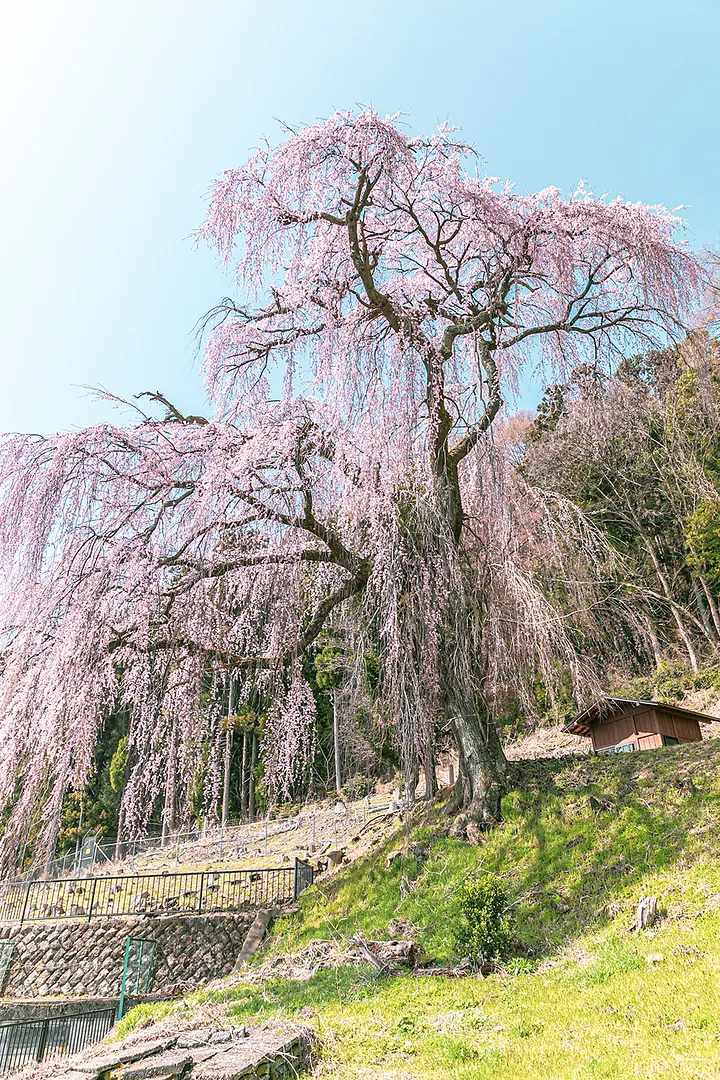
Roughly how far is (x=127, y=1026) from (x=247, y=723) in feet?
12.1

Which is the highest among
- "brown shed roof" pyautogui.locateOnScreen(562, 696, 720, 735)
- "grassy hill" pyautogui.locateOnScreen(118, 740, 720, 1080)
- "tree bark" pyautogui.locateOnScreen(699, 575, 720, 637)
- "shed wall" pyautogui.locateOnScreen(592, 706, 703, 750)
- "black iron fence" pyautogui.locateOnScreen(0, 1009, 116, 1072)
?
"tree bark" pyautogui.locateOnScreen(699, 575, 720, 637)

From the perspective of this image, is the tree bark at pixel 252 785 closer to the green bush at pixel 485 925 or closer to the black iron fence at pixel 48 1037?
the black iron fence at pixel 48 1037

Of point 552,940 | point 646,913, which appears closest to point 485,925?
point 552,940

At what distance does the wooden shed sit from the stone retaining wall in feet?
30.3

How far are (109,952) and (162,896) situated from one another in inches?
122

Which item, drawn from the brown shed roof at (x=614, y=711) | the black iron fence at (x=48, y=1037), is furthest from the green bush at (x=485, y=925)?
the brown shed roof at (x=614, y=711)

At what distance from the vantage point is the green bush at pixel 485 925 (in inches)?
247

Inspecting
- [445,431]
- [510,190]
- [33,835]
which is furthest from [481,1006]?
[510,190]

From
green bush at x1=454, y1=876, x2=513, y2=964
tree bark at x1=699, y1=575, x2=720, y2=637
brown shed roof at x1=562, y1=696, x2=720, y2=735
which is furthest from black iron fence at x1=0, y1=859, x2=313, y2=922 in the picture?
tree bark at x1=699, y1=575, x2=720, y2=637

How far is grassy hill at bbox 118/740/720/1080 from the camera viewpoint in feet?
12.8

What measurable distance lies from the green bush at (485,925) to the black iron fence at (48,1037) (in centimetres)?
617

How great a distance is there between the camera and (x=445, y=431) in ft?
30.9

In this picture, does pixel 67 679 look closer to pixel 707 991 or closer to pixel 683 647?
pixel 707 991

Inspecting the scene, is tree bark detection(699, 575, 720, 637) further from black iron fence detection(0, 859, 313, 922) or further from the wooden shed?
black iron fence detection(0, 859, 313, 922)
